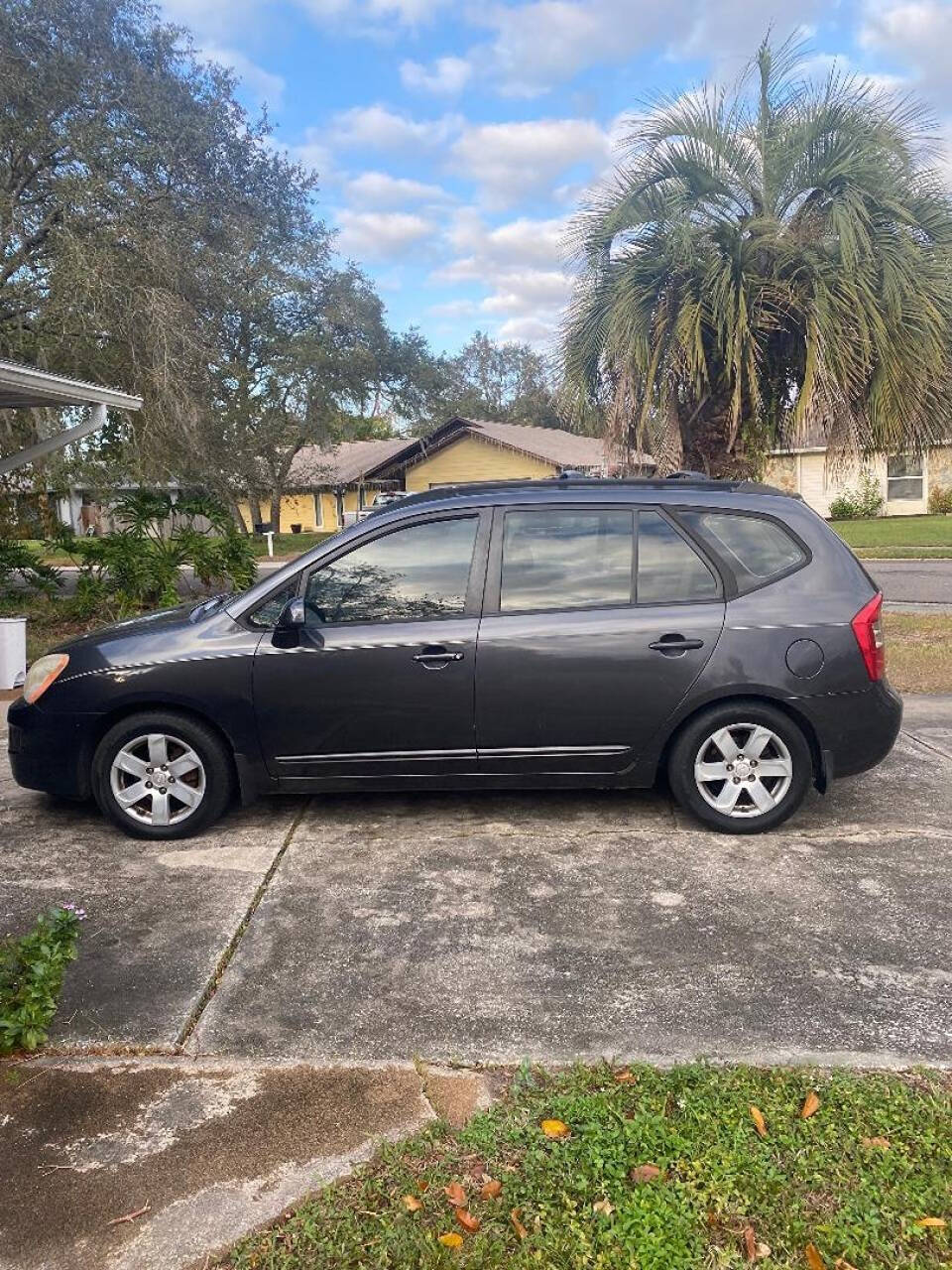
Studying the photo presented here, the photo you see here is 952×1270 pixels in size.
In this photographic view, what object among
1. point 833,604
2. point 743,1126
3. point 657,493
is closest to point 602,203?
point 657,493

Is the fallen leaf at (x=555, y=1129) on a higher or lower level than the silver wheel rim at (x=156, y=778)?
lower

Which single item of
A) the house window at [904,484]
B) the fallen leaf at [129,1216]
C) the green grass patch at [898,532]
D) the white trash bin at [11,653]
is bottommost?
the fallen leaf at [129,1216]

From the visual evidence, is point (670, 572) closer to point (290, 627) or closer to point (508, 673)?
point (508, 673)

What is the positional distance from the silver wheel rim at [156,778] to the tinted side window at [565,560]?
174cm

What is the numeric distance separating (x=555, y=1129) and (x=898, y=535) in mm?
23610

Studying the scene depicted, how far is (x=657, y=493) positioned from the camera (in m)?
4.63

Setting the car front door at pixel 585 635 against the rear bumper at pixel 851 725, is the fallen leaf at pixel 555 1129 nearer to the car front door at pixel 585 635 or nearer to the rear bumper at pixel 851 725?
the car front door at pixel 585 635

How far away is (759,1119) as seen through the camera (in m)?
2.38

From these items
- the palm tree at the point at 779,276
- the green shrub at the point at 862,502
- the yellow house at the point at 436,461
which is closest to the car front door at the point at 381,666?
the palm tree at the point at 779,276

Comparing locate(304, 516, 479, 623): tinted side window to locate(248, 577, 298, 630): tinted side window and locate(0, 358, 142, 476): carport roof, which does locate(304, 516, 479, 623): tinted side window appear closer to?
locate(248, 577, 298, 630): tinted side window

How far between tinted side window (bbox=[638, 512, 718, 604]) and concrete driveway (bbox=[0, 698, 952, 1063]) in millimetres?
1168

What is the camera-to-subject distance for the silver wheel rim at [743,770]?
4.43 m

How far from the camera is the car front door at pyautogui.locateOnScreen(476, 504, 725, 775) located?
14.4 feet

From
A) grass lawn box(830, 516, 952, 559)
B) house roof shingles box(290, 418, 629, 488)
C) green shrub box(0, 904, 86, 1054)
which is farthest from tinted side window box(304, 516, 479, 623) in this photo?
house roof shingles box(290, 418, 629, 488)
